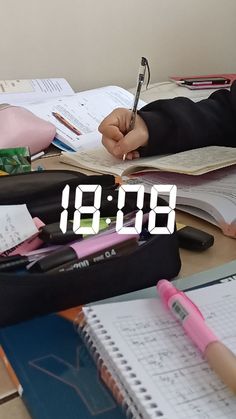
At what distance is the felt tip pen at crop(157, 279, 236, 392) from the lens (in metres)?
0.37

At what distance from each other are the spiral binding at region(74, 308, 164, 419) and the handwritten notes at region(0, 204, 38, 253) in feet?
0.36

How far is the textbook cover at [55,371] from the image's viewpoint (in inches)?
14.3

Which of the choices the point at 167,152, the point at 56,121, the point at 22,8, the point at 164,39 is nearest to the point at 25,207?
the point at 167,152

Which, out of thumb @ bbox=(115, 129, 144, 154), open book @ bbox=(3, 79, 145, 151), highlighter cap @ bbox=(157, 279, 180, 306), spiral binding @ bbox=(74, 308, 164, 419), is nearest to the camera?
spiral binding @ bbox=(74, 308, 164, 419)

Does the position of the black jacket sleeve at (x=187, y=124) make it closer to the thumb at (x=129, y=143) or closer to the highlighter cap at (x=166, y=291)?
the thumb at (x=129, y=143)

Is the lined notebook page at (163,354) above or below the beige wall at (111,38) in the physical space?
below

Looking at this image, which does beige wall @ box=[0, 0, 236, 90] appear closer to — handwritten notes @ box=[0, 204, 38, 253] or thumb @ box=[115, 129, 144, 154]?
thumb @ box=[115, 129, 144, 154]

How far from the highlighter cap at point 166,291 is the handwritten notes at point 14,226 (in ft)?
0.45

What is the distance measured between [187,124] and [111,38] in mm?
693

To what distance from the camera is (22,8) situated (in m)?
1.31

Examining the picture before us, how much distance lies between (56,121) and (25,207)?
53cm

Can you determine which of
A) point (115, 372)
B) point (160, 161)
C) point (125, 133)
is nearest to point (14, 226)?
point (115, 372)

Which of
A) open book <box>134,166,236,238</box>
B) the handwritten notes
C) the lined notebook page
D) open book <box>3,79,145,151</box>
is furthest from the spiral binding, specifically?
open book <box>3,79,145,151</box>
